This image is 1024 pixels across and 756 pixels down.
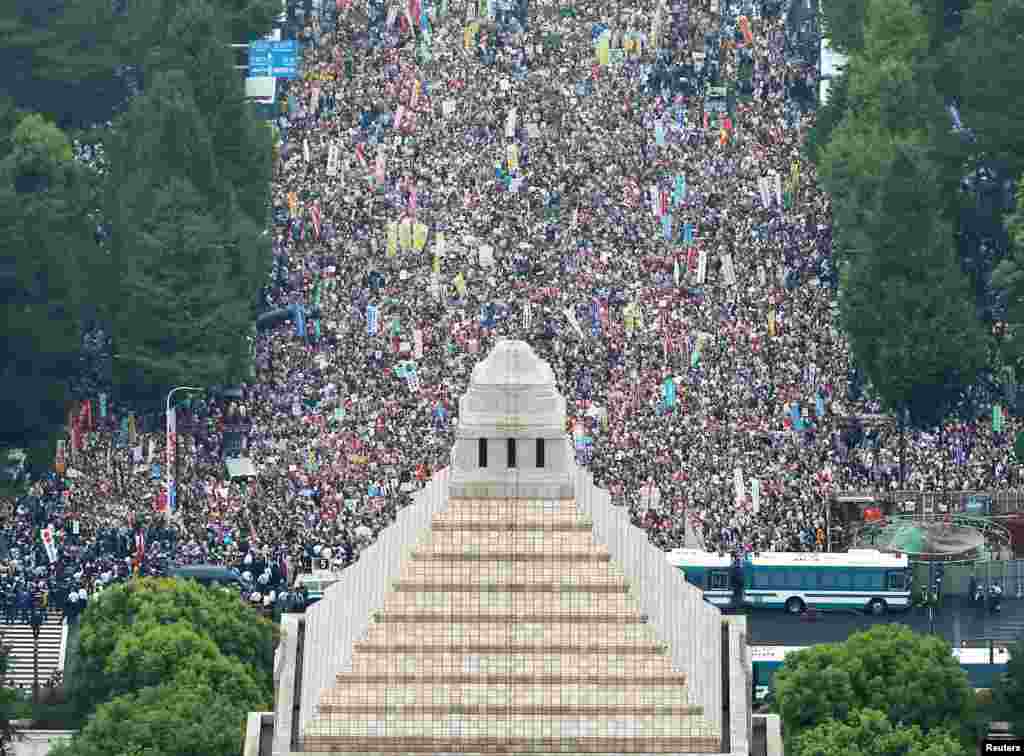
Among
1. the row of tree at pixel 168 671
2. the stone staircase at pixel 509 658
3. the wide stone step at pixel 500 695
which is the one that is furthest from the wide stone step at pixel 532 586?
the row of tree at pixel 168 671

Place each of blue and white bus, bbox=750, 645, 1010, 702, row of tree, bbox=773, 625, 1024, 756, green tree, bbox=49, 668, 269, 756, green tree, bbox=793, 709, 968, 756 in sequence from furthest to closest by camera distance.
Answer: blue and white bus, bbox=750, 645, 1010, 702 → row of tree, bbox=773, 625, 1024, 756 → green tree, bbox=793, 709, 968, 756 → green tree, bbox=49, 668, 269, 756

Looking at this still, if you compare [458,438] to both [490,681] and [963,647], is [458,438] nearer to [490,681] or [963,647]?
[490,681]

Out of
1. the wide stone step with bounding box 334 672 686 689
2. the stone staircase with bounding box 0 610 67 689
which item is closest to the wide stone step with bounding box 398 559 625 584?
the wide stone step with bounding box 334 672 686 689

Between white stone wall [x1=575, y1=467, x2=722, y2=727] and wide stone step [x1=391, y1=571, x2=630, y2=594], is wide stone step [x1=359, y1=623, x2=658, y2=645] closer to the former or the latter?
white stone wall [x1=575, y1=467, x2=722, y2=727]

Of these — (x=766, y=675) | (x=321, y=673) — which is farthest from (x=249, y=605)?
(x=321, y=673)

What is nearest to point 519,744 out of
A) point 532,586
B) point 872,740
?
point 532,586
